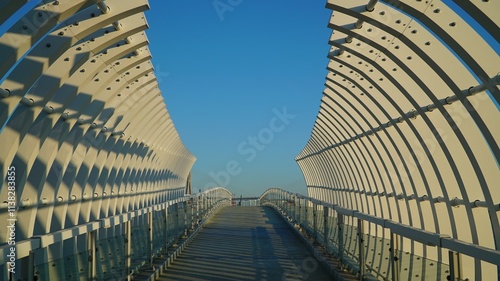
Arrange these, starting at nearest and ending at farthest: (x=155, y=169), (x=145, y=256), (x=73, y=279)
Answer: (x=73, y=279) → (x=145, y=256) → (x=155, y=169)

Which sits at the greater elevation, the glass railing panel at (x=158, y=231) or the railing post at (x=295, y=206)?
the railing post at (x=295, y=206)

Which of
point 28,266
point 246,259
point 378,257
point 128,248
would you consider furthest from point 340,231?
point 28,266

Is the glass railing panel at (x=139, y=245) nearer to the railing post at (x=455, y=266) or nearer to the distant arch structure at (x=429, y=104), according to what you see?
the distant arch structure at (x=429, y=104)

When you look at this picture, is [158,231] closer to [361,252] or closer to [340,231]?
[340,231]

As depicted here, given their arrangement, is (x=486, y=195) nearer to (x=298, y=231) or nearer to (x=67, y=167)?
(x=298, y=231)

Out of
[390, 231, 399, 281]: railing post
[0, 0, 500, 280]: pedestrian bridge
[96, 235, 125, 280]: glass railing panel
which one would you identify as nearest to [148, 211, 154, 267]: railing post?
[0, 0, 500, 280]: pedestrian bridge

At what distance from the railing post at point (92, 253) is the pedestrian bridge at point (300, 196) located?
1.3 inches

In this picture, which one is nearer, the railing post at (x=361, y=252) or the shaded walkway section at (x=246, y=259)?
the railing post at (x=361, y=252)

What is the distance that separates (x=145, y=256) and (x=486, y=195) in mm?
6187

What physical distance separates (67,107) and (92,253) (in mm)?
4725

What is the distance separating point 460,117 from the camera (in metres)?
9.36

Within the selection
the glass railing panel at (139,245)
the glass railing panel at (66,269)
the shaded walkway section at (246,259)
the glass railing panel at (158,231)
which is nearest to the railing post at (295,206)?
the shaded walkway section at (246,259)

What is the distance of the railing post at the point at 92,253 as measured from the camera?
6.66m

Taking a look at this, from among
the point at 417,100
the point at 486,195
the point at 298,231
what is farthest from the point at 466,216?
the point at 298,231
